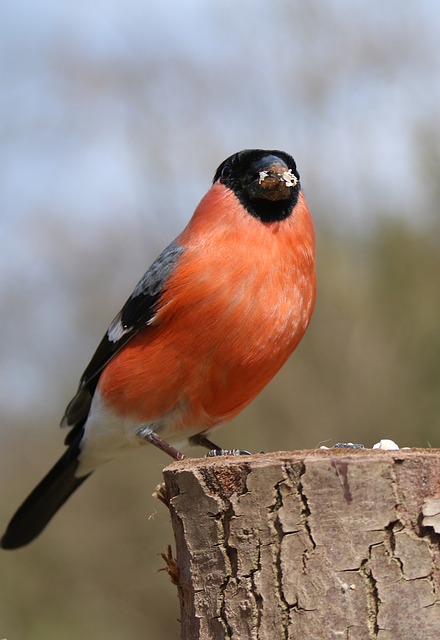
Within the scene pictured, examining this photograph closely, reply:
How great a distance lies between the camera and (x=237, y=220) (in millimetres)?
3701

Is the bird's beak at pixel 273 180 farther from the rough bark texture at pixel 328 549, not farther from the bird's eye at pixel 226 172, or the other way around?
the rough bark texture at pixel 328 549

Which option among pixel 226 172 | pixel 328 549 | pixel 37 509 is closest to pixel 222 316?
pixel 226 172

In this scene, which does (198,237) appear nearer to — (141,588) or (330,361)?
(330,361)

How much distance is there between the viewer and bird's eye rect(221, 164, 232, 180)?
392 cm

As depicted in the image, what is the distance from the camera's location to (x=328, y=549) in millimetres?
2391

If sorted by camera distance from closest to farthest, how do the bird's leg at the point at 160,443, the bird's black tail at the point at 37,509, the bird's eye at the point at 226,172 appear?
the bird's leg at the point at 160,443, the bird's eye at the point at 226,172, the bird's black tail at the point at 37,509

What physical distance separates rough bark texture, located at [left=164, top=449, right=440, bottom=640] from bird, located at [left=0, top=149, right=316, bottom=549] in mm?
1109

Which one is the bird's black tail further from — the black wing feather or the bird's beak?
the bird's beak

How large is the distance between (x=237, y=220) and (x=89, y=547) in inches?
177

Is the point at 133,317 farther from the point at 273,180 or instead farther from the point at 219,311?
the point at 273,180

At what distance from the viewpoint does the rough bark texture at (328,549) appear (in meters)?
2.36

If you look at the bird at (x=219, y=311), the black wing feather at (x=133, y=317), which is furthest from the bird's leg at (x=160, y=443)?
the black wing feather at (x=133, y=317)

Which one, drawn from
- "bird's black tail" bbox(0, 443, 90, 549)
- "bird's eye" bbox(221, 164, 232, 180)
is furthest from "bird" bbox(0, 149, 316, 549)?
"bird's black tail" bbox(0, 443, 90, 549)

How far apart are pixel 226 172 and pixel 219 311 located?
0.77 m
